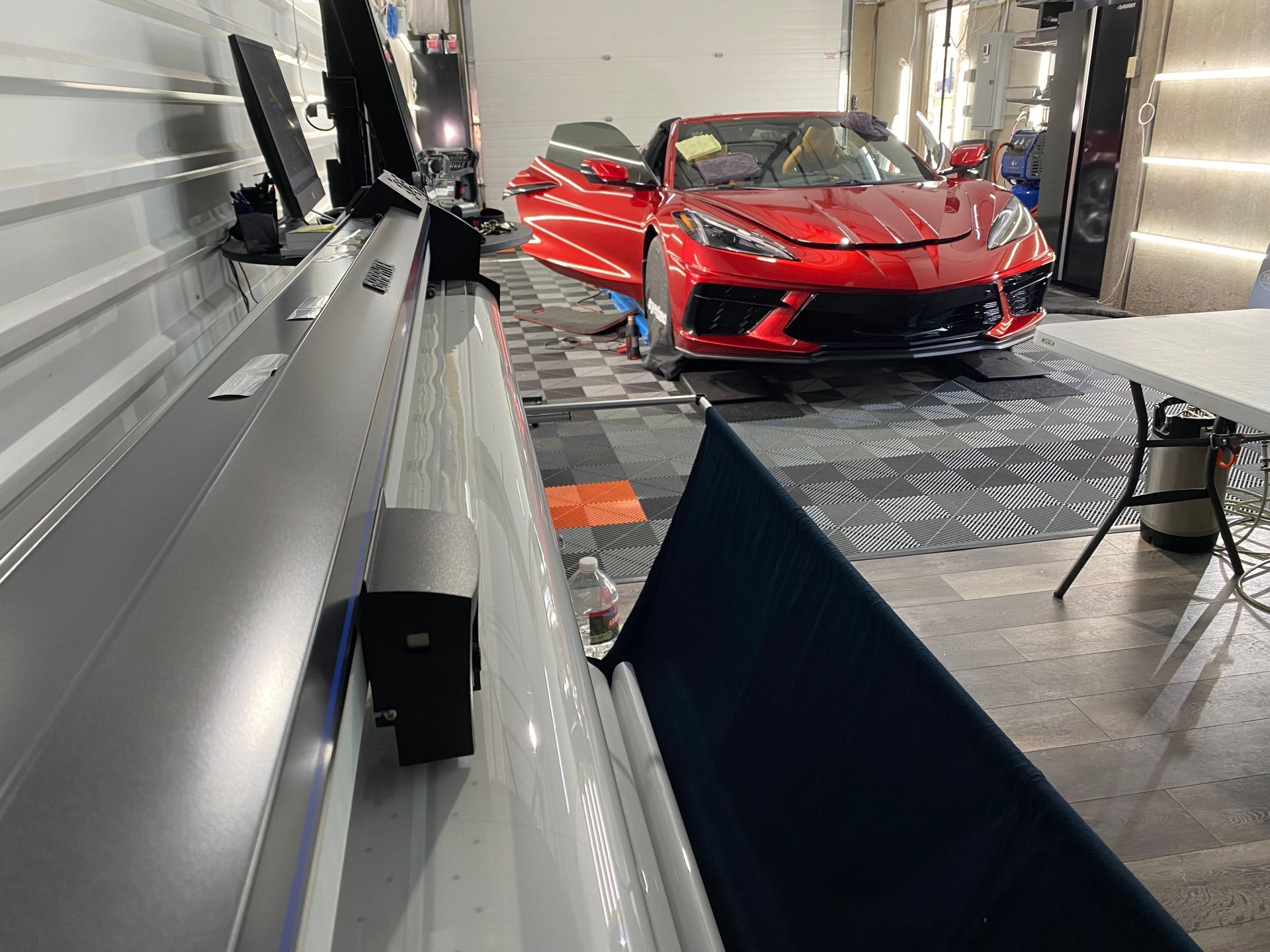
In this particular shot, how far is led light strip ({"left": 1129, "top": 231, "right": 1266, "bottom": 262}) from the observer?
4.97 meters

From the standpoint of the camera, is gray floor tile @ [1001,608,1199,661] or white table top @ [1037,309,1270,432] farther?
gray floor tile @ [1001,608,1199,661]

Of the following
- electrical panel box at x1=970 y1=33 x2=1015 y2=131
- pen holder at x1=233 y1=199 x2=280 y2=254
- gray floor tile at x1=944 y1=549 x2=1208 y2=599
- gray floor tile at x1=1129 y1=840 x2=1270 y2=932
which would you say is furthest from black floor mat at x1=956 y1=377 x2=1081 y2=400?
electrical panel box at x1=970 y1=33 x2=1015 y2=131

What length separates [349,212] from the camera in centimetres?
216

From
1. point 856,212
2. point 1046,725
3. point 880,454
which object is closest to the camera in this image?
point 1046,725

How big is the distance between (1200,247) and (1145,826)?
187 inches

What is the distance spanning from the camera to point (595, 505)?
306cm

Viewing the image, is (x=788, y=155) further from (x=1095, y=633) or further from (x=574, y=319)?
(x=1095, y=633)

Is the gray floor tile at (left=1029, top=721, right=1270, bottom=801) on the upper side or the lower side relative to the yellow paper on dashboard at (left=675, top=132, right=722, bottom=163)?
lower

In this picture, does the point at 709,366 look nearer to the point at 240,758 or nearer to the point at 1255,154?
the point at 1255,154

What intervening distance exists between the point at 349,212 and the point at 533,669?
1.74 m

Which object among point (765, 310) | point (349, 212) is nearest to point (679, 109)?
point (765, 310)

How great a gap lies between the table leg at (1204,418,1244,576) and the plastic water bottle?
1561 millimetres

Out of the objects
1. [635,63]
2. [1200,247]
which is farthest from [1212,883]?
[635,63]

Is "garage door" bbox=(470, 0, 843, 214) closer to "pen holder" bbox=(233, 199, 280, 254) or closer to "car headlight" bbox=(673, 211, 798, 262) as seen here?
"car headlight" bbox=(673, 211, 798, 262)
